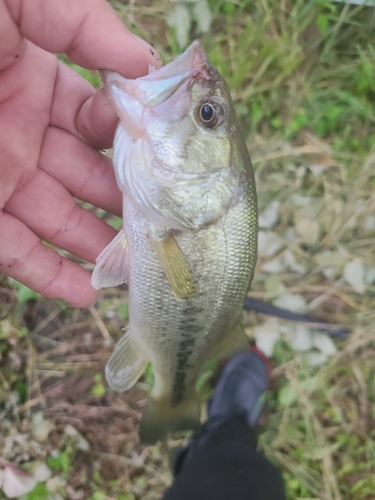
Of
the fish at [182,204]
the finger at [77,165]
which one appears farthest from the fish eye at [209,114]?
the finger at [77,165]

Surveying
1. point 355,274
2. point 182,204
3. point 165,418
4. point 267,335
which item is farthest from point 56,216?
point 355,274

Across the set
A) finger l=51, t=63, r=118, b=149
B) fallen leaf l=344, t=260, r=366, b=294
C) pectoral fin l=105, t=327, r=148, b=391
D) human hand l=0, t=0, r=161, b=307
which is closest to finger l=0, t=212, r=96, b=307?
human hand l=0, t=0, r=161, b=307

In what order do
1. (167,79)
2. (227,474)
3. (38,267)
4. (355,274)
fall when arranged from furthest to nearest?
(355,274), (227,474), (38,267), (167,79)

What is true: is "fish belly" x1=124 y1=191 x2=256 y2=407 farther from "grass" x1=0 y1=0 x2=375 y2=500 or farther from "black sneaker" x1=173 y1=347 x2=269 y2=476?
"black sneaker" x1=173 y1=347 x2=269 y2=476

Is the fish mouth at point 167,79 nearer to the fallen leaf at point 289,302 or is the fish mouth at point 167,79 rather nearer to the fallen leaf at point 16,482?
the fallen leaf at point 289,302

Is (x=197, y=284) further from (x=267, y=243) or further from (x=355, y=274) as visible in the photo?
(x=355, y=274)

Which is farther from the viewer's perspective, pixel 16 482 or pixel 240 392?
pixel 240 392
